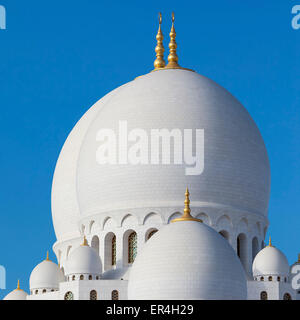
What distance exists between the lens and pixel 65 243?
207 feet

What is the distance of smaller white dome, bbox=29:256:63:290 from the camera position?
58219 mm

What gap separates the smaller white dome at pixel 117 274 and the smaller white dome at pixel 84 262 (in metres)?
1.05

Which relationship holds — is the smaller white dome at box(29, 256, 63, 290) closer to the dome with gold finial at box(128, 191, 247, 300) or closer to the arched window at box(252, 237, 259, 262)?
the dome with gold finial at box(128, 191, 247, 300)

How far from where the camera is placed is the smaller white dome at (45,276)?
58.2 metres

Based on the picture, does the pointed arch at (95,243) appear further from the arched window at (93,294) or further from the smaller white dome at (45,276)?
the arched window at (93,294)

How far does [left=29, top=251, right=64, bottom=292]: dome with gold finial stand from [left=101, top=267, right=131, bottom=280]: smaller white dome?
3.20 metres

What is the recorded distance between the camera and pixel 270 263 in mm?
55062

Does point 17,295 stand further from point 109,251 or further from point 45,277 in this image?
point 109,251

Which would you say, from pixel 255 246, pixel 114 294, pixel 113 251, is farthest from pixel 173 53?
pixel 114 294

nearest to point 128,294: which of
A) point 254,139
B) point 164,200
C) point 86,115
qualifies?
point 164,200

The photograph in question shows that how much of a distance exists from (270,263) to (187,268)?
7.52 m

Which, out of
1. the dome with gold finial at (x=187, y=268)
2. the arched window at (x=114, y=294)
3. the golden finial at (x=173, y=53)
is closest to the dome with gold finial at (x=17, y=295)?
the arched window at (x=114, y=294)

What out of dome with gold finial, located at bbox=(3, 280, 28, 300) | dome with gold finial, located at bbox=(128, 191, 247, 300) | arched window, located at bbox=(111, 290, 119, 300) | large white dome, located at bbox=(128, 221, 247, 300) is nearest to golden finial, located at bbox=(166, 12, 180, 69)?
dome with gold finial, located at bbox=(128, 191, 247, 300)

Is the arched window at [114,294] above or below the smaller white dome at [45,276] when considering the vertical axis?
below
